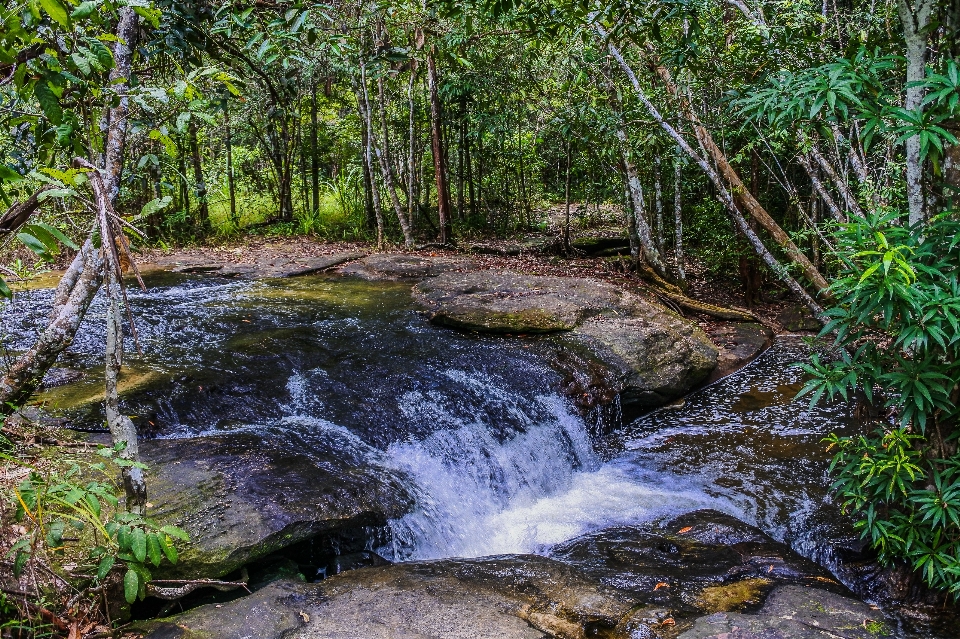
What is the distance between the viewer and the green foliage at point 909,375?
3.63 m

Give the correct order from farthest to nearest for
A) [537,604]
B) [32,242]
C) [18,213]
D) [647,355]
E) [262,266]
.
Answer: [262,266]
[647,355]
[537,604]
[18,213]
[32,242]

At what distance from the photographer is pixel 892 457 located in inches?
164

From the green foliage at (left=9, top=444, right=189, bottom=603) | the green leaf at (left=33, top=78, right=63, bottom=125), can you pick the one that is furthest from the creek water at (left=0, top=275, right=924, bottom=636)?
the green leaf at (left=33, top=78, right=63, bottom=125)

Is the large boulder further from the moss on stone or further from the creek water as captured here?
the moss on stone

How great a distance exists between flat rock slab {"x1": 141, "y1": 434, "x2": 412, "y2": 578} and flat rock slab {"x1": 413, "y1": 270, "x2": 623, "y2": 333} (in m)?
3.34

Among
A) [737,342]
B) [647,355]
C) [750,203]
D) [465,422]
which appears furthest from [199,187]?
[750,203]

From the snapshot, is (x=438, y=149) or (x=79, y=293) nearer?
(x=79, y=293)

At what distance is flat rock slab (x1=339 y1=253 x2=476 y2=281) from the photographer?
11.4 m

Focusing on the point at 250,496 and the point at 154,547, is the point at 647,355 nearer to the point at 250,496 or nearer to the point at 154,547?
the point at 250,496

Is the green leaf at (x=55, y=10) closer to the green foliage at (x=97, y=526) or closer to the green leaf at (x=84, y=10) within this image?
the green leaf at (x=84, y=10)

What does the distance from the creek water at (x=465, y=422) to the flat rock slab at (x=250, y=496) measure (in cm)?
32

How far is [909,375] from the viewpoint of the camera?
3982 mm

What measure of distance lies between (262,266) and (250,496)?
845 centimetres

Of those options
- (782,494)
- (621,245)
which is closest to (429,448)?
(782,494)
